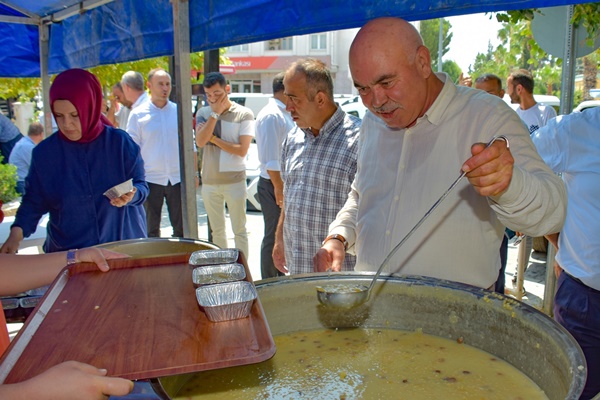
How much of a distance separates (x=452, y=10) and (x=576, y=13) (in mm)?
1529

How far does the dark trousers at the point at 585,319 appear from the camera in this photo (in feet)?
6.29

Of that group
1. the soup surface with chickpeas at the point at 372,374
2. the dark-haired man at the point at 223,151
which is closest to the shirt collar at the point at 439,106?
the soup surface with chickpeas at the point at 372,374

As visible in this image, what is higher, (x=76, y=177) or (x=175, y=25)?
(x=175, y=25)

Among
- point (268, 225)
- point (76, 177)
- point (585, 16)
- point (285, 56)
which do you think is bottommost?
point (268, 225)

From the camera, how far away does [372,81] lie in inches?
65.4

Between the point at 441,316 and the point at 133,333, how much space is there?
33.7 inches

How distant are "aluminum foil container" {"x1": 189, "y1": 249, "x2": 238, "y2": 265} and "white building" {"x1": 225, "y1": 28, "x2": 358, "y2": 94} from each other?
97.1 feet

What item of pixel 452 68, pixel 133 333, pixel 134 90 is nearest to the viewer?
pixel 133 333

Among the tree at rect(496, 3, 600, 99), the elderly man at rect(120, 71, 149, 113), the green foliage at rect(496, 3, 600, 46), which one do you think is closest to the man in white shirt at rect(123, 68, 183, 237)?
the elderly man at rect(120, 71, 149, 113)

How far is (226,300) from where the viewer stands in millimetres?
1075

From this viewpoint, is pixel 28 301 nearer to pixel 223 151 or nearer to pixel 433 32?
pixel 223 151

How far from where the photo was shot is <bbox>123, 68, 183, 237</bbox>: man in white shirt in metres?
5.20

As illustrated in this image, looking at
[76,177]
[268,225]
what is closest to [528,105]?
[268,225]

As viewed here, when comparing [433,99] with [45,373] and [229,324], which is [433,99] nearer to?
[229,324]
